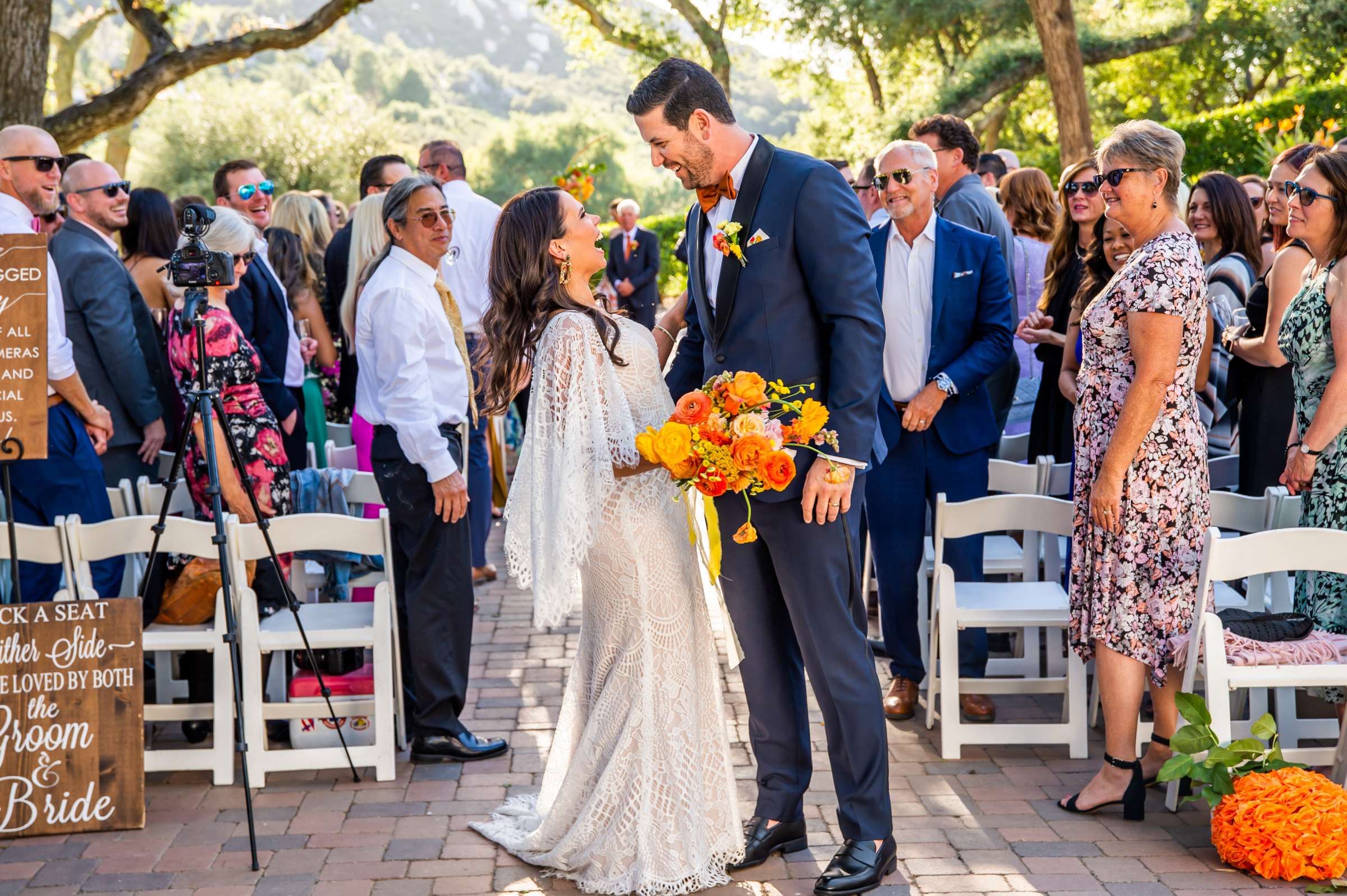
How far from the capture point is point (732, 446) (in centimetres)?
288

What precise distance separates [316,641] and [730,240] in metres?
2.10

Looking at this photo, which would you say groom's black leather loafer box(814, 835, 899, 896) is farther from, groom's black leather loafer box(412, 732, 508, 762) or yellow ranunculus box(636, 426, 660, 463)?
groom's black leather loafer box(412, 732, 508, 762)

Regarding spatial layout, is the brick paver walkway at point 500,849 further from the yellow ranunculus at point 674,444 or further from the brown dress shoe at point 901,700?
the yellow ranunculus at point 674,444

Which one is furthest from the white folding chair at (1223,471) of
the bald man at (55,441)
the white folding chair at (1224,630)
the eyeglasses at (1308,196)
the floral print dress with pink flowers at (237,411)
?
the bald man at (55,441)

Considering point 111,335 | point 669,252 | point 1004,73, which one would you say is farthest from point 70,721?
point 1004,73

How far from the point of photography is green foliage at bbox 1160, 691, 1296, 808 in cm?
348

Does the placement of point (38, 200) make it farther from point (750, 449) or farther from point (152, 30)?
point (152, 30)

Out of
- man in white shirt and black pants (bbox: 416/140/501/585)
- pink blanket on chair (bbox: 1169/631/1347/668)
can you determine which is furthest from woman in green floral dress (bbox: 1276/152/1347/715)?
man in white shirt and black pants (bbox: 416/140/501/585)

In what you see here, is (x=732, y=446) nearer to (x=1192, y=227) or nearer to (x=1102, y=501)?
(x=1102, y=501)

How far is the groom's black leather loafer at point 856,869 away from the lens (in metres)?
3.23

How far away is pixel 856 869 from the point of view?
3.26 metres

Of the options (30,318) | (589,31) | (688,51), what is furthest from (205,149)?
(30,318)

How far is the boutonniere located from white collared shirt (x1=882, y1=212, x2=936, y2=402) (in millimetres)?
1685

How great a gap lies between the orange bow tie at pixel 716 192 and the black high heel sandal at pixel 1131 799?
7.07 ft
